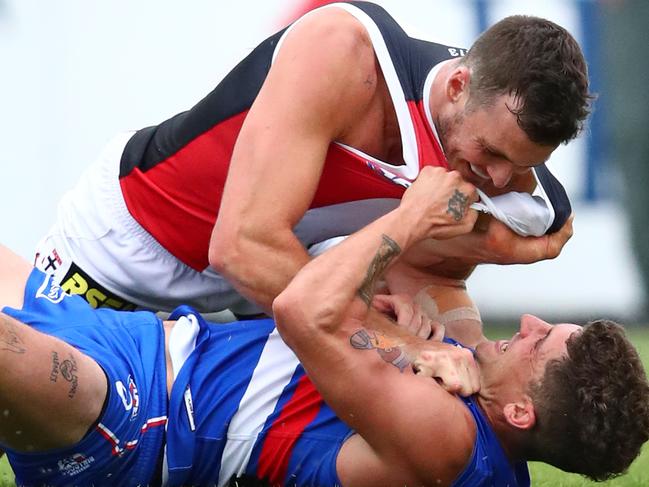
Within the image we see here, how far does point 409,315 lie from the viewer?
4180mm

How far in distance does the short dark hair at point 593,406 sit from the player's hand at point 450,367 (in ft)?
0.68

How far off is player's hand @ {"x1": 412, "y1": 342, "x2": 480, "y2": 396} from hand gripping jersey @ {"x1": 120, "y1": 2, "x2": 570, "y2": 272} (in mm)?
565

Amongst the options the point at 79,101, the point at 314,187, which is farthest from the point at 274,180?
the point at 79,101

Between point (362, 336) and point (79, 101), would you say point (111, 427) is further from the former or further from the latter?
→ point (79, 101)

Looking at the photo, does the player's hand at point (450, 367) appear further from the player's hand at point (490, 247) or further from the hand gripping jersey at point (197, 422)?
the player's hand at point (490, 247)

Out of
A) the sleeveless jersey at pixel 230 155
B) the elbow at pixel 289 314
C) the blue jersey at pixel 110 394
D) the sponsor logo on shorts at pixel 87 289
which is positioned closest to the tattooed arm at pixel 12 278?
the blue jersey at pixel 110 394

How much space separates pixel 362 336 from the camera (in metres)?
3.71

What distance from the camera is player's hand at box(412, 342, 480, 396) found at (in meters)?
3.79

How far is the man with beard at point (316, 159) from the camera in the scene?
12.3ft

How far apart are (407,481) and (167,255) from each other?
1.34 meters

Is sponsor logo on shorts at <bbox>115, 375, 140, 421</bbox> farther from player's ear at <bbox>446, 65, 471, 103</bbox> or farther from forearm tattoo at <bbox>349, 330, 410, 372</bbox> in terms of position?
player's ear at <bbox>446, 65, 471, 103</bbox>

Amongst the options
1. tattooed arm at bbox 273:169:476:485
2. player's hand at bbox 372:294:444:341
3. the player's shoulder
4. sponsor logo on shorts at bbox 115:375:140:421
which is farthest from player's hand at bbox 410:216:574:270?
sponsor logo on shorts at bbox 115:375:140:421

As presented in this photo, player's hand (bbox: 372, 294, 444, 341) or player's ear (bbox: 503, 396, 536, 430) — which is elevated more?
player's hand (bbox: 372, 294, 444, 341)

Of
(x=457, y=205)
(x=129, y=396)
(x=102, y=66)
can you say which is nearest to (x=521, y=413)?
(x=457, y=205)
